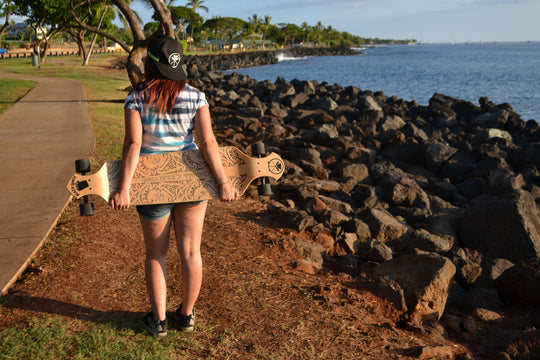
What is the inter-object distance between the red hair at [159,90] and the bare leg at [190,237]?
24.8 inches

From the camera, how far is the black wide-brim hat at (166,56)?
2840mm

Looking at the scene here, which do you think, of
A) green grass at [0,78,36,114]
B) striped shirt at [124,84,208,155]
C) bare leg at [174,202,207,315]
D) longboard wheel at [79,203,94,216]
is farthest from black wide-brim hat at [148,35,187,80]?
green grass at [0,78,36,114]

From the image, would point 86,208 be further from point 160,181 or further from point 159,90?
point 159,90

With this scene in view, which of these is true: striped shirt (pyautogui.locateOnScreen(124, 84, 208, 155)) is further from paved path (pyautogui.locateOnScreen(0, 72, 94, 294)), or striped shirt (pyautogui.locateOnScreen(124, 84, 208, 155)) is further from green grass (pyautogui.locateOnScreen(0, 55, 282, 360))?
paved path (pyautogui.locateOnScreen(0, 72, 94, 294))

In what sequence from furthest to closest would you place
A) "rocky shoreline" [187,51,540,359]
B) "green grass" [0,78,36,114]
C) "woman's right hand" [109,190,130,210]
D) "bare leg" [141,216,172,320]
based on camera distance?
"green grass" [0,78,36,114] → "rocky shoreline" [187,51,540,359] → "bare leg" [141,216,172,320] → "woman's right hand" [109,190,130,210]

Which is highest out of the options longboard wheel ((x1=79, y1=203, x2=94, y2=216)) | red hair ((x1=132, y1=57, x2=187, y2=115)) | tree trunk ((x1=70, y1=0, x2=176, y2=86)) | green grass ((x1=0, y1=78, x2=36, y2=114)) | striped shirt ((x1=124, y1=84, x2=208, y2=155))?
tree trunk ((x1=70, y1=0, x2=176, y2=86))

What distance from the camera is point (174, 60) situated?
9.48 ft

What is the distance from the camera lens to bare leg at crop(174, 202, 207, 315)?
310 cm

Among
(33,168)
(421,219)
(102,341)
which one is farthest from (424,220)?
(33,168)

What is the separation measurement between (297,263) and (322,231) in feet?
3.85

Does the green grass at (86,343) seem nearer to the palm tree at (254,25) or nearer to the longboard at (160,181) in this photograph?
the longboard at (160,181)

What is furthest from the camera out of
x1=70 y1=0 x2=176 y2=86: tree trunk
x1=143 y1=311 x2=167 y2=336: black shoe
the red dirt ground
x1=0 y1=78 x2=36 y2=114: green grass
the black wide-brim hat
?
x1=0 y1=78 x2=36 y2=114: green grass

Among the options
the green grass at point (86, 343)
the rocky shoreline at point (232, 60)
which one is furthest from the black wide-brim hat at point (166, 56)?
the rocky shoreline at point (232, 60)

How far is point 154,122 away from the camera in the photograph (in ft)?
9.53
